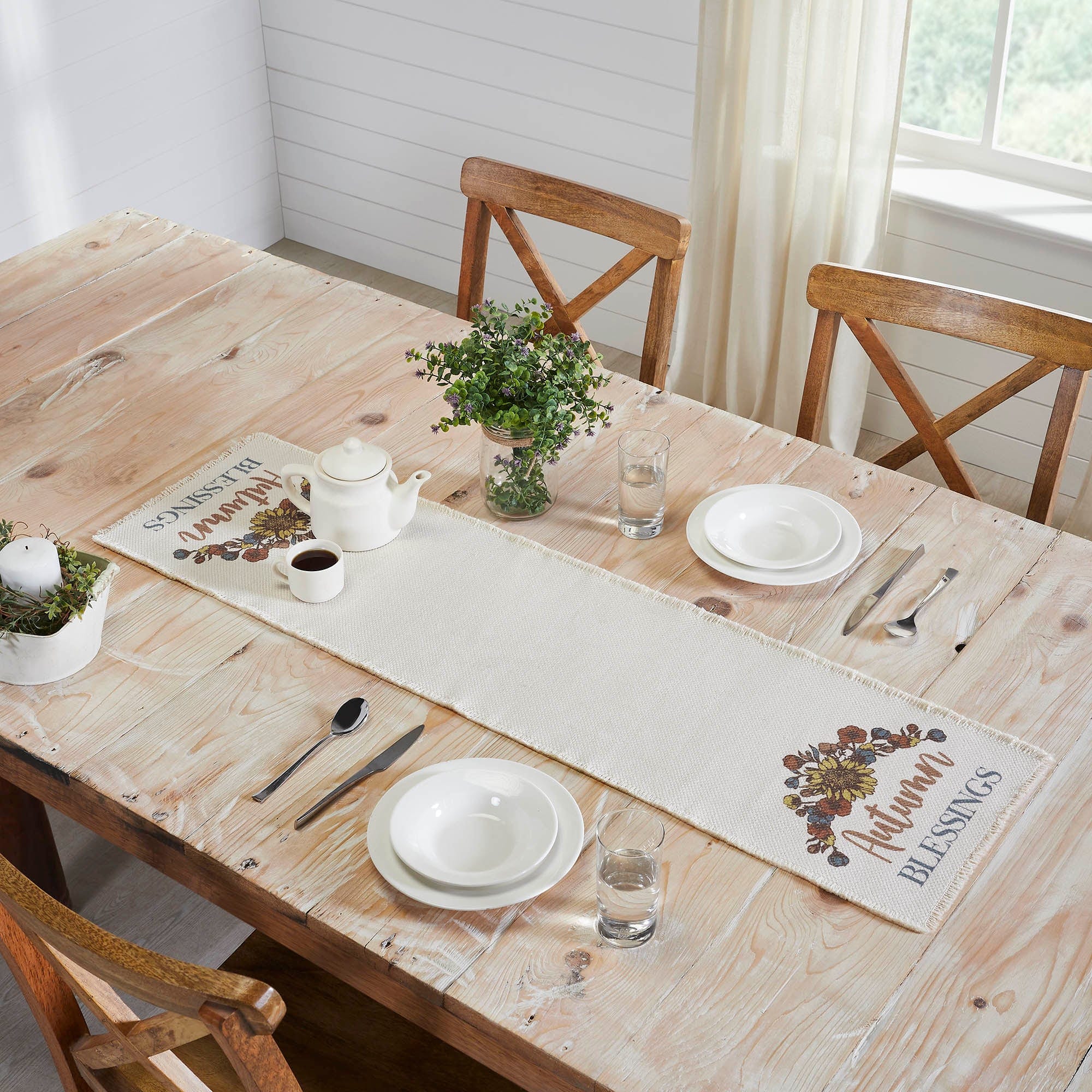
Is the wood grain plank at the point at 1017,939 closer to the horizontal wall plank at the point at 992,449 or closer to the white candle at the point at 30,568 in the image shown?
the white candle at the point at 30,568

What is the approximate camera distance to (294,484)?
5.27 ft

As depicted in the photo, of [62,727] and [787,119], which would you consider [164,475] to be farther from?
[787,119]

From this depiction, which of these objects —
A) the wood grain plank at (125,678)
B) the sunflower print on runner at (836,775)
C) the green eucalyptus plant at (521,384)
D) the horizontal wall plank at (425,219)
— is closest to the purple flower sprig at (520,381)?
the green eucalyptus plant at (521,384)

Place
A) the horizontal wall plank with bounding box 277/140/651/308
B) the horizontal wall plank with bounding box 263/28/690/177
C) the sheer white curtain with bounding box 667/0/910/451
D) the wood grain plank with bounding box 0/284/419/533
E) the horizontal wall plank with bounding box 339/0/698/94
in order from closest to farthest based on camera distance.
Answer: the wood grain plank with bounding box 0/284/419/533, the sheer white curtain with bounding box 667/0/910/451, the horizontal wall plank with bounding box 339/0/698/94, the horizontal wall plank with bounding box 263/28/690/177, the horizontal wall plank with bounding box 277/140/651/308

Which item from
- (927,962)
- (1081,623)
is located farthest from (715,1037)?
(1081,623)

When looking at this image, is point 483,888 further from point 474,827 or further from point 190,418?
point 190,418

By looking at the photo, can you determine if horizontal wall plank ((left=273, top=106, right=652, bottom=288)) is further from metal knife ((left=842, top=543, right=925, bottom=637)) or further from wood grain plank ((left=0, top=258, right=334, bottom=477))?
metal knife ((left=842, top=543, right=925, bottom=637))

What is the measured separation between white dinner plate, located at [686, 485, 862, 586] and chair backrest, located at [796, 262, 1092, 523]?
301 mm

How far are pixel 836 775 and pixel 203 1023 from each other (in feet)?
2.24

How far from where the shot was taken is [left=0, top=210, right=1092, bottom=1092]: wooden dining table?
104 centimetres

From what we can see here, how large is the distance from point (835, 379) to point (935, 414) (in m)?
0.34

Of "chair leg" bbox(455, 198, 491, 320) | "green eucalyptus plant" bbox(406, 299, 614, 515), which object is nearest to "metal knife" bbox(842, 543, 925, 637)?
"green eucalyptus plant" bbox(406, 299, 614, 515)

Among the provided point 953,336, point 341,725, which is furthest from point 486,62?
point 341,725

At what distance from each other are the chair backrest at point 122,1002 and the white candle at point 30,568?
0.40 m
